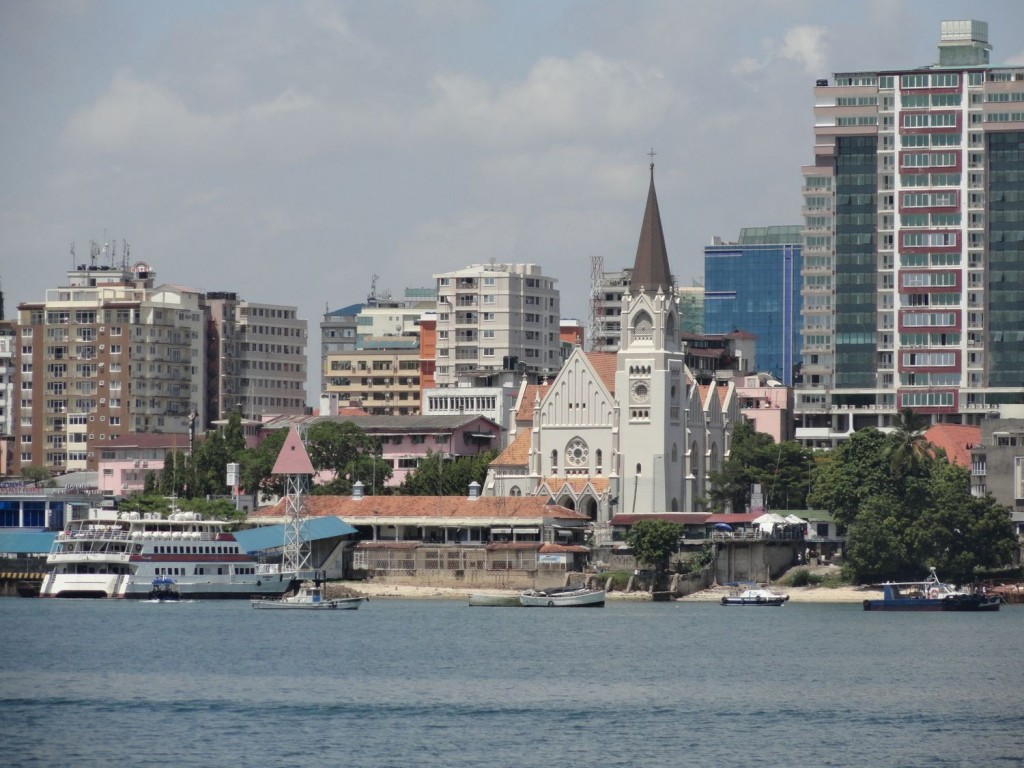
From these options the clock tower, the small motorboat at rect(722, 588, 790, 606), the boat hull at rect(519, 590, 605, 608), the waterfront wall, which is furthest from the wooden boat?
the clock tower

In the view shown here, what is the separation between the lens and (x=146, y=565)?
547 feet

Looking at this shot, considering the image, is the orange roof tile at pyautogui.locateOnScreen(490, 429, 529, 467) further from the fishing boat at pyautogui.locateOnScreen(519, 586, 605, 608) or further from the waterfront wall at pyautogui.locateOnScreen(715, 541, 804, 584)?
the fishing boat at pyautogui.locateOnScreen(519, 586, 605, 608)

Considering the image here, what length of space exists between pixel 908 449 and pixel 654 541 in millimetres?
18476

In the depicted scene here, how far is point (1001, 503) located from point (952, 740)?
86.6 metres

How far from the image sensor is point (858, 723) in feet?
295

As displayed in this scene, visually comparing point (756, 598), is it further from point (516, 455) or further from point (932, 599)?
point (516, 455)

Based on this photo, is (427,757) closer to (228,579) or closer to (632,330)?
(228,579)

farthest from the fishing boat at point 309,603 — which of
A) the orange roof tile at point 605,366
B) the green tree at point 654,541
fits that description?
the orange roof tile at point 605,366

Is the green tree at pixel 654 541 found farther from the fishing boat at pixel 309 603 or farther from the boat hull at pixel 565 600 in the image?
the fishing boat at pixel 309 603

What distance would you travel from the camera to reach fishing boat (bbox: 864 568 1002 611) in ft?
499

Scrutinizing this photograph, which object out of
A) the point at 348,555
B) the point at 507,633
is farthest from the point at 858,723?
the point at 348,555

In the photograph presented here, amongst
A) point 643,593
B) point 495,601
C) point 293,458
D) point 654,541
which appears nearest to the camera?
point 495,601

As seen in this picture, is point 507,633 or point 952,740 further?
point 507,633

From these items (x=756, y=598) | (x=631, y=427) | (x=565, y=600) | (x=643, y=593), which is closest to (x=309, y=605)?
(x=565, y=600)
